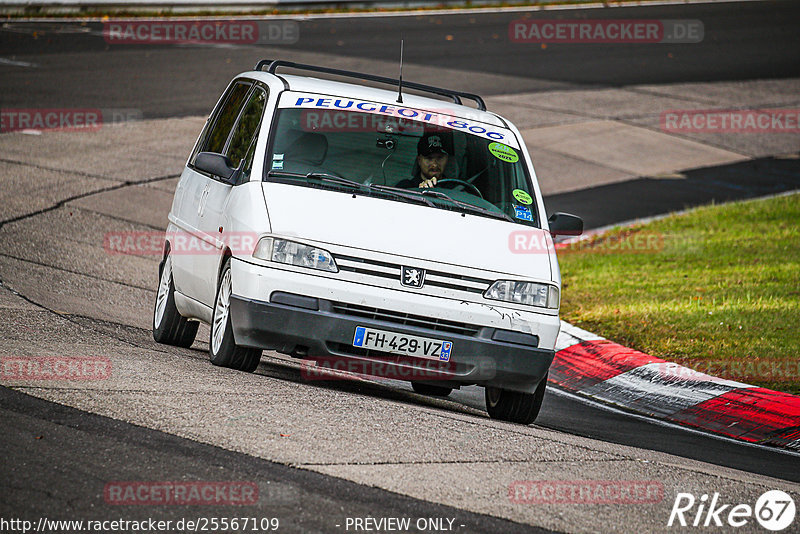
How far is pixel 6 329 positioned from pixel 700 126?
665 inches

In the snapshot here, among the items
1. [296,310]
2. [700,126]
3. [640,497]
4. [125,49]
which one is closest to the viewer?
[640,497]

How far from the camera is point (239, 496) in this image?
199 inches

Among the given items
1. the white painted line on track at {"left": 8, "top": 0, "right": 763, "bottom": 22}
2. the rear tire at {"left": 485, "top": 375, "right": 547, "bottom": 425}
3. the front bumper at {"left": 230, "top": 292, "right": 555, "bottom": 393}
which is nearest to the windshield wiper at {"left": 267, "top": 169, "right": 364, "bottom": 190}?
the front bumper at {"left": 230, "top": 292, "right": 555, "bottom": 393}

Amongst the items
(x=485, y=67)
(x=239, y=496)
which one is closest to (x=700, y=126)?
(x=485, y=67)

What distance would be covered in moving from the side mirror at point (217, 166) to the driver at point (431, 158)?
1.16m

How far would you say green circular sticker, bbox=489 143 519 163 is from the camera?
27.3 ft

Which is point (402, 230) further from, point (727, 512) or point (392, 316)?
point (727, 512)

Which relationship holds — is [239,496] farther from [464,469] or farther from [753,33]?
[753,33]

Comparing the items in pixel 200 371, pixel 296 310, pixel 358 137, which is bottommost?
pixel 200 371

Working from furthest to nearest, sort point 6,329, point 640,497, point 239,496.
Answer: point 6,329 → point 640,497 → point 239,496

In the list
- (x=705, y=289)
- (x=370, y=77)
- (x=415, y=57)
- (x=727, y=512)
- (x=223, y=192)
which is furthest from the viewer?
(x=415, y=57)

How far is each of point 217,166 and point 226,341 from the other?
1.17 meters

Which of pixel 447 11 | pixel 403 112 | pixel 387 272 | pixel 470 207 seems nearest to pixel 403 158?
pixel 403 112

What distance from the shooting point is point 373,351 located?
6945mm
